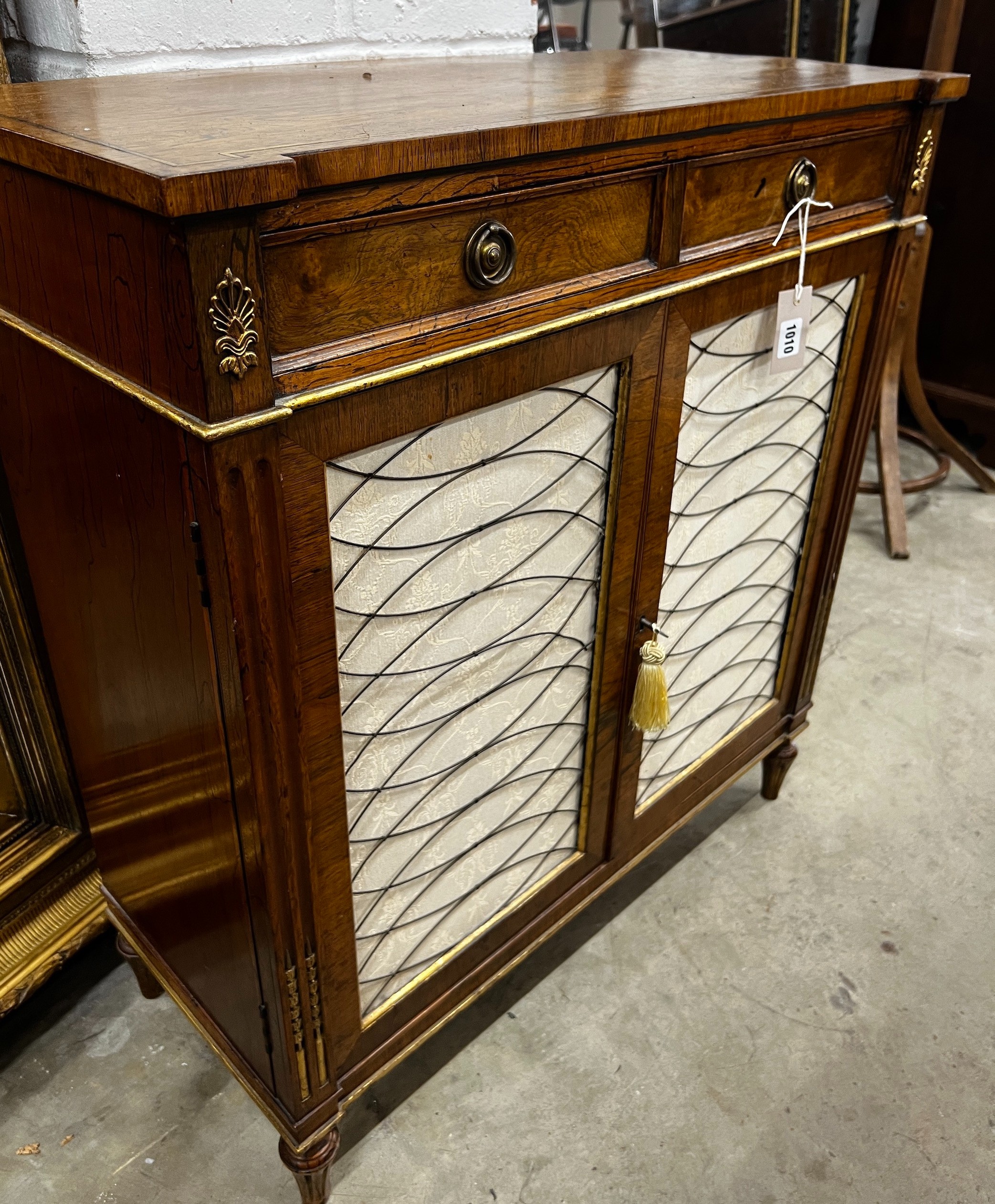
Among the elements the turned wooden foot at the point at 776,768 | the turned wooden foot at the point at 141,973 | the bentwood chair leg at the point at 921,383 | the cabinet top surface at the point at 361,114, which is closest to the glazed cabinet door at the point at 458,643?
the cabinet top surface at the point at 361,114

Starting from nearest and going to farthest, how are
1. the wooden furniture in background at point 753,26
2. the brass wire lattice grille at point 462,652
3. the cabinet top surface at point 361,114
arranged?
the cabinet top surface at point 361,114, the brass wire lattice grille at point 462,652, the wooden furniture in background at point 753,26

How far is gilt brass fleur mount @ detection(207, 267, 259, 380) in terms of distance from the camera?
58 cm

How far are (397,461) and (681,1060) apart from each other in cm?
88

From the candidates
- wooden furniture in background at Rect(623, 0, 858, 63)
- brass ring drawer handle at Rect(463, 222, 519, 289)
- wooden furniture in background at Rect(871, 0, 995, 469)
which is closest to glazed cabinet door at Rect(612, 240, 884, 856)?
brass ring drawer handle at Rect(463, 222, 519, 289)

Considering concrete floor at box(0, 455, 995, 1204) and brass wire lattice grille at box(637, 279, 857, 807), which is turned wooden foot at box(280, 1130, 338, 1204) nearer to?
concrete floor at box(0, 455, 995, 1204)

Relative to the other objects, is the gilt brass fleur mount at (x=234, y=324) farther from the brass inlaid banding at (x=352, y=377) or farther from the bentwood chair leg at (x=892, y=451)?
the bentwood chair leg at (x=892, y=451)

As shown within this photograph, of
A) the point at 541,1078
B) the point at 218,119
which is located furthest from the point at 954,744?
the point at 218,119

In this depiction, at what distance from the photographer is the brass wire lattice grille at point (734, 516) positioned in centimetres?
105

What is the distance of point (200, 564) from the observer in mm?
691

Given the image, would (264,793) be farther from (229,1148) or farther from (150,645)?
(229,1148)

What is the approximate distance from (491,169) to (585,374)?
218 millimetres

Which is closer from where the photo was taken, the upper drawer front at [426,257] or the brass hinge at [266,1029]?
Result: the upper drawer front at [426,257]

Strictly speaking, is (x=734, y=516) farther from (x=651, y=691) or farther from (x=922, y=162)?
(x=922, y=162)

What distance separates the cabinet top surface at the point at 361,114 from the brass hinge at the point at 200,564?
0.70ft
